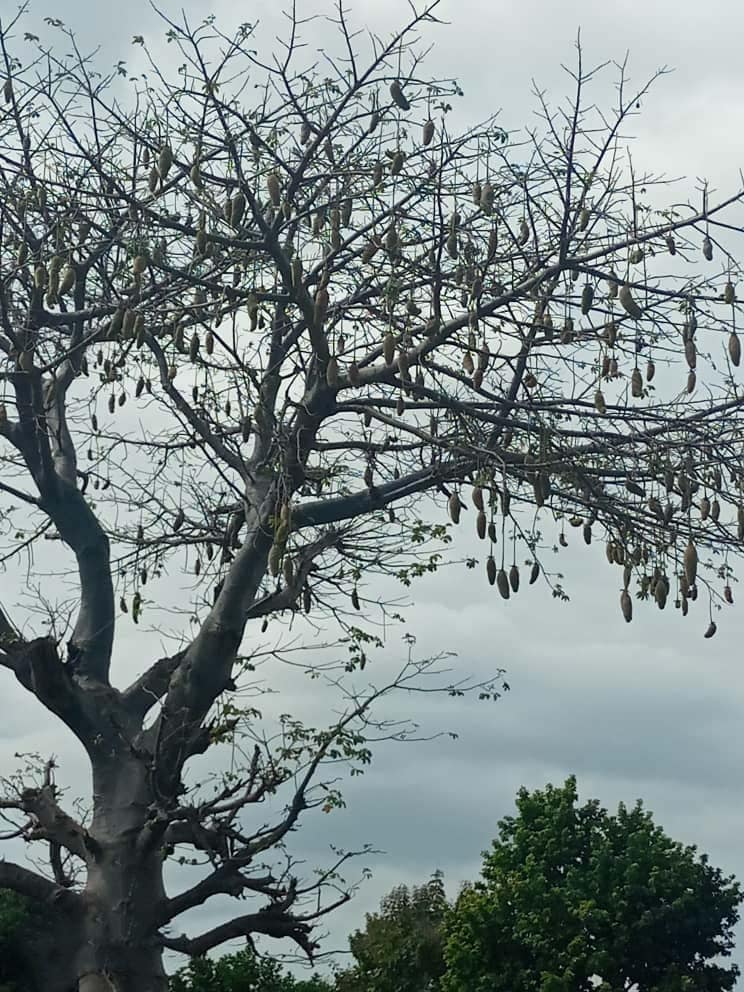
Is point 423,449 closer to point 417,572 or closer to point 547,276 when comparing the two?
point 547,276

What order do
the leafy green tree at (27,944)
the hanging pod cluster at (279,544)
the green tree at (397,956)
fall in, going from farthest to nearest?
the green tree at (397,956) < the leafy green tree at (27,944) < the hanging pod cluster at (279,544)

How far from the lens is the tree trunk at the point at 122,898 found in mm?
11164

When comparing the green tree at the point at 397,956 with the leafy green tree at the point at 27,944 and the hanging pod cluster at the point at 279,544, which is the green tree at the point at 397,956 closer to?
the leafy green tree at the point at 27,944

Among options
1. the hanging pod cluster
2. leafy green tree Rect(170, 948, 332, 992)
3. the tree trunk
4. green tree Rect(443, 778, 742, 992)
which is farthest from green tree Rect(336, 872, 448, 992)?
the hanging pod cluster

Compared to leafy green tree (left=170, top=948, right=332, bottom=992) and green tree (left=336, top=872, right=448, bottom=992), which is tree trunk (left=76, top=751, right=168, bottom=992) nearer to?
leafy green tree (left=170, top=948, right=332, bottom=992)

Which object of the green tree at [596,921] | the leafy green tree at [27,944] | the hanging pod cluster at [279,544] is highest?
the green tree at [596,921]

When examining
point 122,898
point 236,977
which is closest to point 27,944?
point 122,898

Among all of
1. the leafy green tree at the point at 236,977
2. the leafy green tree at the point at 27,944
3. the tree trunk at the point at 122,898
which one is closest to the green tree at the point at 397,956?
the leafy green tree at the point at 236,977

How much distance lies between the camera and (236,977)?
16.0m

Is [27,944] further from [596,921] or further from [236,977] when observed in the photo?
[596,921]

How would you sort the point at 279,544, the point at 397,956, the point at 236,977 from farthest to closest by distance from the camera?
the point at 397,956, the point at 236,977, the point at 279,544

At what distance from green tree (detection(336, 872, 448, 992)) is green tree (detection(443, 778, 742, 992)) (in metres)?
1.28

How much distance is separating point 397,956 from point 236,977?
167 inches

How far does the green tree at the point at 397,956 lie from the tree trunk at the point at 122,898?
27.5 ft
